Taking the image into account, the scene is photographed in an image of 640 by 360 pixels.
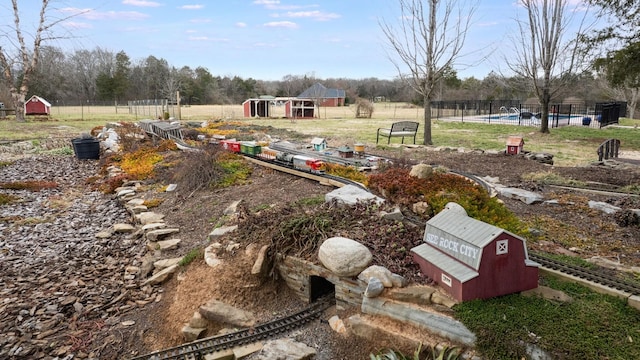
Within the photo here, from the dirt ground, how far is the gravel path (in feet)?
1.70

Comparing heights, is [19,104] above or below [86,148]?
above

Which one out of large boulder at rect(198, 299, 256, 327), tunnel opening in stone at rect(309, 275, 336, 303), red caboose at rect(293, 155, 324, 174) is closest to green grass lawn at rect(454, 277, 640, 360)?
tunnel opening in stone at rect(309, 275, 336, 303)

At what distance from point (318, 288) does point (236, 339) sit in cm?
128

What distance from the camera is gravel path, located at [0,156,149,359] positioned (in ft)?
16.6

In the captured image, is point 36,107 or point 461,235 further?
point 36,107

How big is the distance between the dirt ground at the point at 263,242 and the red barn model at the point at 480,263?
63cm

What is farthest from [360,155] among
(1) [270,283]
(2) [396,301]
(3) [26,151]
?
(3) [26,151]

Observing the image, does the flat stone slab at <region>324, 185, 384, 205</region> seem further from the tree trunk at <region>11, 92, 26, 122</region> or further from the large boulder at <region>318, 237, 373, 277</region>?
the tree trunk at <region>11, 92, 26, 122</region>

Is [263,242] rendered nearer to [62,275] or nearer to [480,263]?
[480,263]

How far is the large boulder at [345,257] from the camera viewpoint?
15.3ft

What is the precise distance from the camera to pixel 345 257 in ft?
15.3

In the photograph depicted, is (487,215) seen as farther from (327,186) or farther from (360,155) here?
(360,155)

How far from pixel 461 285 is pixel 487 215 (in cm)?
230

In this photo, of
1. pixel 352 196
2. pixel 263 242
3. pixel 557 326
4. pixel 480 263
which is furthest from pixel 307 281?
pixel 557 326
